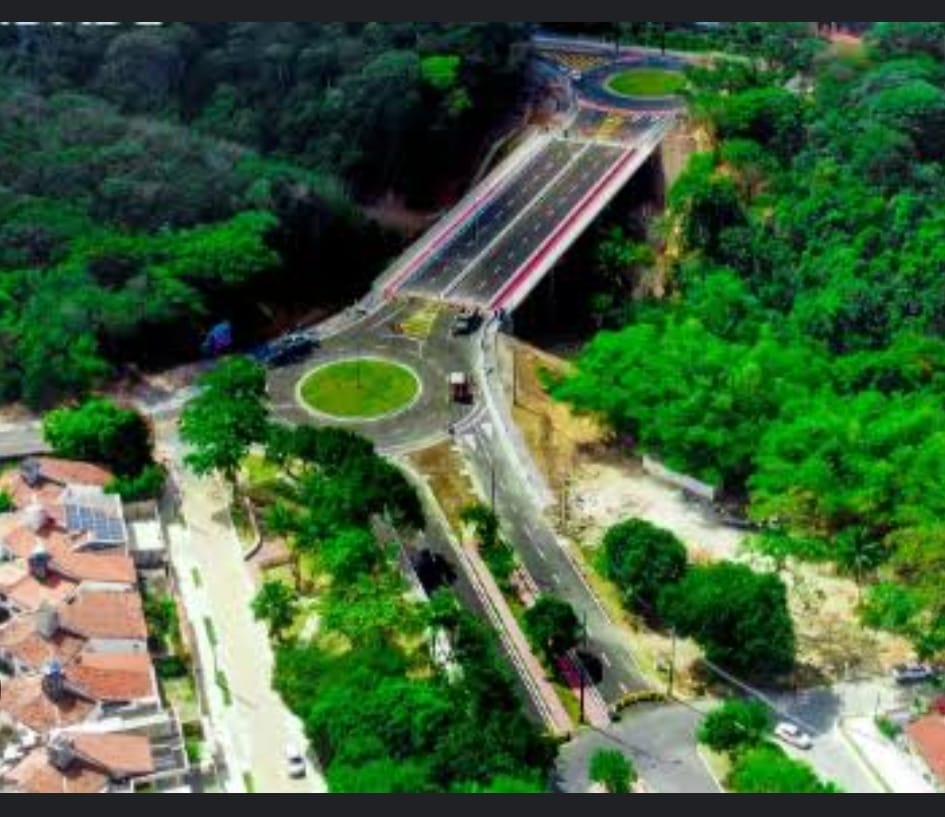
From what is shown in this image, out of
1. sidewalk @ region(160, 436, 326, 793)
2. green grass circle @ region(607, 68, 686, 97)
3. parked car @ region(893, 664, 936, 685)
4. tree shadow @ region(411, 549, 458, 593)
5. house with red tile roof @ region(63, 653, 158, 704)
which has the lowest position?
sidewalk @ region(160, 436, 326, 793)

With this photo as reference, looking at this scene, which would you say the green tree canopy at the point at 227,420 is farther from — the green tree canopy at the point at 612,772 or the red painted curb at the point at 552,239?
the green tree canopy at the point at 612,772

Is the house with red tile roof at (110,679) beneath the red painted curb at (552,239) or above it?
beneath

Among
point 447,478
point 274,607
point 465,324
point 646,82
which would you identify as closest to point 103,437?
point 274,607

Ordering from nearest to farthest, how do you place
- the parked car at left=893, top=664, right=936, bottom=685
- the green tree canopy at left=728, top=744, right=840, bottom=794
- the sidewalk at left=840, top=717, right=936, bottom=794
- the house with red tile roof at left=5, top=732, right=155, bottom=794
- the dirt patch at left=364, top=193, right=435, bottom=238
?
the green tree canopy at left=728, top=744, right=840, bottom=794 → the house with red tile roof at left=5, top=732, right=155, bottom=794 → the sidewalk at left=840, top=717, right=936, bottom=794 → the parked car at left=893, top=664, right=936, bottom=685 → the dirt patch at left=364, top=193, right=435, bottom=238

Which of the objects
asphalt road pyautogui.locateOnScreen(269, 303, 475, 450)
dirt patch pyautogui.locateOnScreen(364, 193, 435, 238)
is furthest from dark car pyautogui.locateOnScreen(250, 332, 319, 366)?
dirt patch pyautogui.locateOnScreen(364, 193, 435, 238)

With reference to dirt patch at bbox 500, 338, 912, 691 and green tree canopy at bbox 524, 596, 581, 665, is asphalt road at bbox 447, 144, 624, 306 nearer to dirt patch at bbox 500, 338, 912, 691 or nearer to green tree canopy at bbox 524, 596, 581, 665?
dirt patch at bbox 500, 338, 912, 691

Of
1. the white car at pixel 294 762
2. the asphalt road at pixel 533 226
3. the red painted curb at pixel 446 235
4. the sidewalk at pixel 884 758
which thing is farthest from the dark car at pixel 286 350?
the sidewalk at pixel 884 758
